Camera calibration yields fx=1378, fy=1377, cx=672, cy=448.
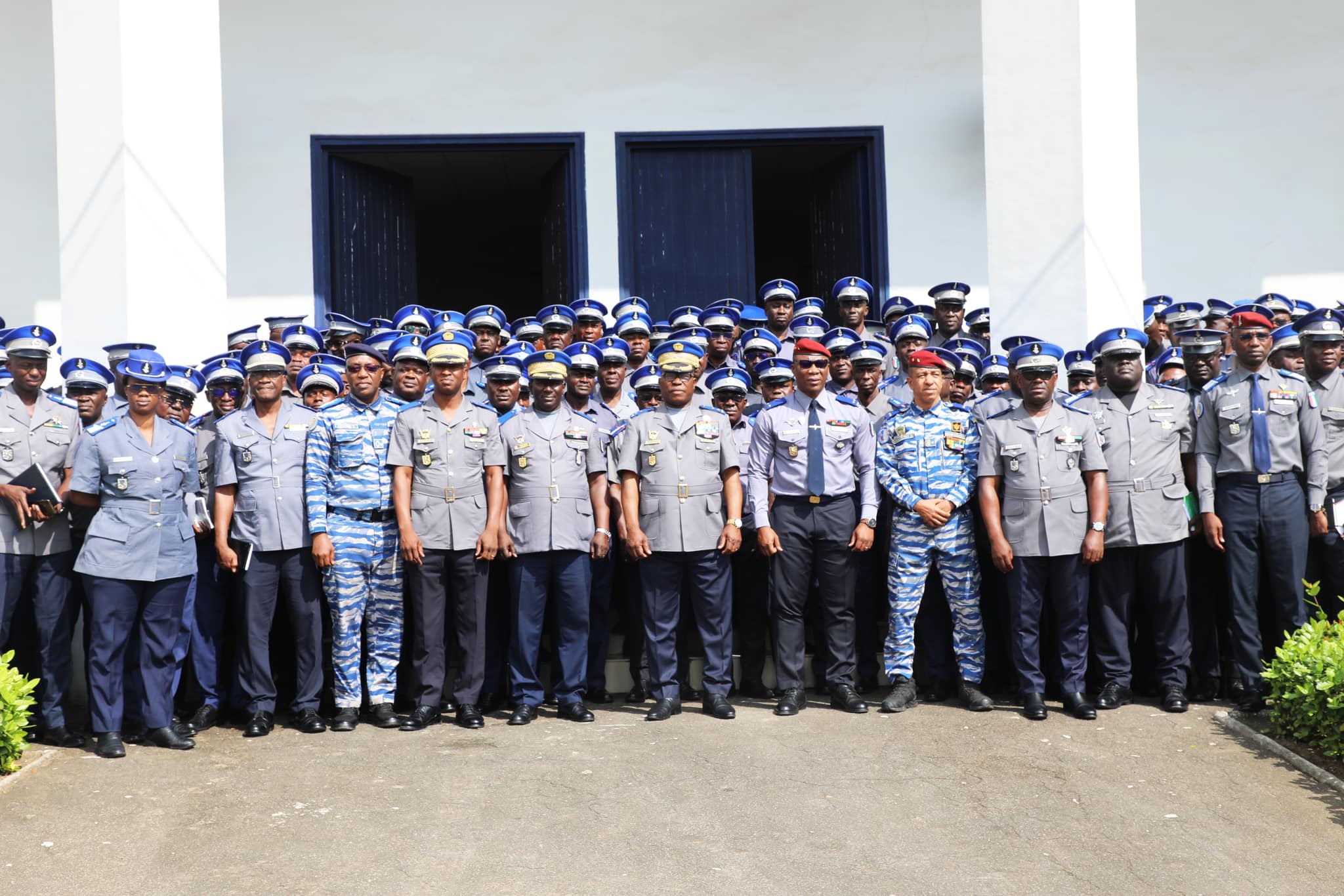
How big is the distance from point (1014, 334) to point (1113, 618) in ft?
7.15

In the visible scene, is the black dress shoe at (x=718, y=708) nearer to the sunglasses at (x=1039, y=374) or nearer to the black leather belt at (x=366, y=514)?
the black leather belt at (x=366, y=514)

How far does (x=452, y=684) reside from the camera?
7.16 meters

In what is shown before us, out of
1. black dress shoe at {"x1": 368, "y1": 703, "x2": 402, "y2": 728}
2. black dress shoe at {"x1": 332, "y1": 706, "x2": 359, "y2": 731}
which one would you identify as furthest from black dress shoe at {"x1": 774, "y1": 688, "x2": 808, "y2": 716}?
black dress shoe at {"x1": 332, "y1": 706, "x2": 359, "y2": 731}

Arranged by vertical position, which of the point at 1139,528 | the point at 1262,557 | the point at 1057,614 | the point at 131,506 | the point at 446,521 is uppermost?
the point at 131,506

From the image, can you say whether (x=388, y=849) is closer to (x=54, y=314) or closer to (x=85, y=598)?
(x=85, y=598)

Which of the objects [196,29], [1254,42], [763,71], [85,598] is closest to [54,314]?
[196,29]

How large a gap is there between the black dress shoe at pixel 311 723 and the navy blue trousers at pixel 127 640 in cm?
60

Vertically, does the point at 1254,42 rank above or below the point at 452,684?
above

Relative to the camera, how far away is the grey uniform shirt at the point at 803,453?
694 cm

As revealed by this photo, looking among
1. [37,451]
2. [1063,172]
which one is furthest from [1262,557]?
[37,451]

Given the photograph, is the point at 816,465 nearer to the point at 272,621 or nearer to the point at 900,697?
the point at 900,697

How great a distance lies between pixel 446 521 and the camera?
21.8ft

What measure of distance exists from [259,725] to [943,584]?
342 cm

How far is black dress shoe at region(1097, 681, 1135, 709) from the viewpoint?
22.3ft
